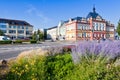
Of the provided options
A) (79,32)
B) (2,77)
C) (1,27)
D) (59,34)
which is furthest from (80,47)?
(59,34)

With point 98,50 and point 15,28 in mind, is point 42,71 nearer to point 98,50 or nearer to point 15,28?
point 98,50

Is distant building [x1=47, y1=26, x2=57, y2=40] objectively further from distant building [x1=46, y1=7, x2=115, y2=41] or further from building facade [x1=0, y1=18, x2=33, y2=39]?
building facade [x1=0, y1=18, x2=33, y2=39]

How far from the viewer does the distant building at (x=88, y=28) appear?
81688 mm

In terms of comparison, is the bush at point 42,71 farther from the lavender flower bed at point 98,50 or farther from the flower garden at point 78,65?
the lavender flower bed at point 98,50

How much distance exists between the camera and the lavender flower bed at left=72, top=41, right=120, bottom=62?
20.9 feet

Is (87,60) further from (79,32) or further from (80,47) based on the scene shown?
(79,32)

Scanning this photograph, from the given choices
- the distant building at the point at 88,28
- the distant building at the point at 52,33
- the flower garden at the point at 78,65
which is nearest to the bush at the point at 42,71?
the flower garden at the point at 78,65

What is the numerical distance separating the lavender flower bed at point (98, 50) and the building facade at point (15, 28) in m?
87.3

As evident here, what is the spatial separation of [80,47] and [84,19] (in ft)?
263

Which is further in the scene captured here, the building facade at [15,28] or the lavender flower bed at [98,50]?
the building facade at [15,28]

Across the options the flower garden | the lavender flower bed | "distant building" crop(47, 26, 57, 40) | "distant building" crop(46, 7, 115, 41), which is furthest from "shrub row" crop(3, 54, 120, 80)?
"distant building" crop(47, 26, 57, 40)

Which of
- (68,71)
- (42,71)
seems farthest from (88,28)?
(42,71)

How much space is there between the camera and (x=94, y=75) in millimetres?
5242

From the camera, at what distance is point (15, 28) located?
95875 mm
